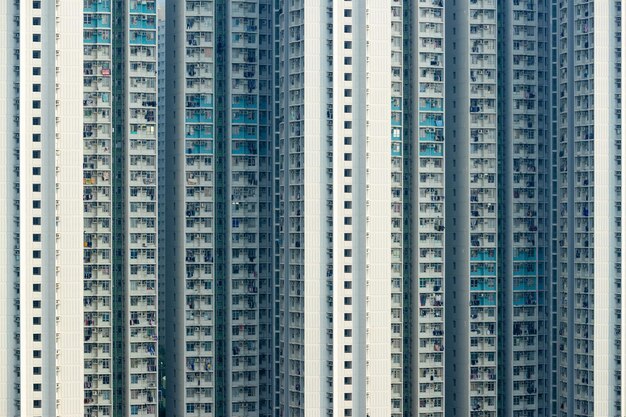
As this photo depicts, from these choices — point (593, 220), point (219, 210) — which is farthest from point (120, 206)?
point (593, 220)

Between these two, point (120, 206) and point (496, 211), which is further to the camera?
point (496, 211)

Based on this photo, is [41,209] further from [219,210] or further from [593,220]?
[593,220]

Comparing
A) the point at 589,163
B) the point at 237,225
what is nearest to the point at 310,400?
the point at 237,225

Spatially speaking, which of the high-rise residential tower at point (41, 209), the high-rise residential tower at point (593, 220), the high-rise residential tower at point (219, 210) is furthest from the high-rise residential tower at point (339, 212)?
the high-rise residential tower at point (41, 209)

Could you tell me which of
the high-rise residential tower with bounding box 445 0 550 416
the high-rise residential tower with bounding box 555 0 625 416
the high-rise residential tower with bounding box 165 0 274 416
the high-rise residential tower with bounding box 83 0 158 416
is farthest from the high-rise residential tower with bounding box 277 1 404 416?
the high-rise residential tower with bounding box 555 0 625 416

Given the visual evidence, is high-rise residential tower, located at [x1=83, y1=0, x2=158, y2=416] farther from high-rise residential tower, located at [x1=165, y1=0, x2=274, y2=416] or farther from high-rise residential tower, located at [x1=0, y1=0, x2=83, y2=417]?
high-rise residential tower, located at [x1=165, y1=0, x2=274, y2=416]

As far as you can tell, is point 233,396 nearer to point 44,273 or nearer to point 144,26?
point 44,273
